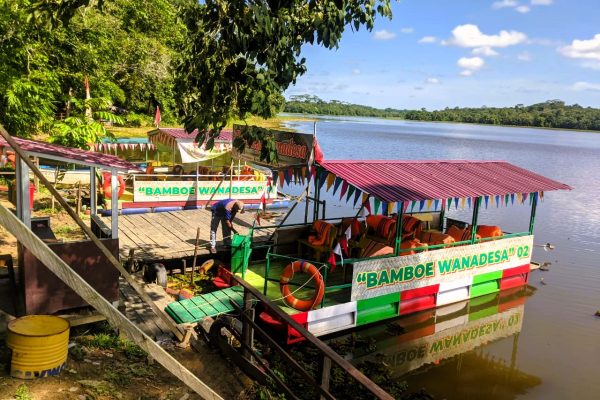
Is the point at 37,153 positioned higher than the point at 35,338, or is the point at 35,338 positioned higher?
the point at 37,153

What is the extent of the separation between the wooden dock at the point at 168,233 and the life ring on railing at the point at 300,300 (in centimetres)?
344

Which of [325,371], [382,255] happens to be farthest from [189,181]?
[325,371]

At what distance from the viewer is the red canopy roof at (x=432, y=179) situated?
930cm

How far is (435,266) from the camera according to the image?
10.6m

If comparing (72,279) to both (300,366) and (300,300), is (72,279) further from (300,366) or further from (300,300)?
(300,300)

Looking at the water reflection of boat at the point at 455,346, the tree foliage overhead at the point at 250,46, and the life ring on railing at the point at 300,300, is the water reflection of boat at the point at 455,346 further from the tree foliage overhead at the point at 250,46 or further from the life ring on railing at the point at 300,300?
the tree foliage overhead at the point at 250,46

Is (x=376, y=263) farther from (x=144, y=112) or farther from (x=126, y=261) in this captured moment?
(x=144, y=112)

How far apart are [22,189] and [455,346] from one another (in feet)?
30.5

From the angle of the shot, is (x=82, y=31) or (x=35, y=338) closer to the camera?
(x=35, y=338)

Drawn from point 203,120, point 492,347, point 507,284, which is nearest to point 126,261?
point 203,120

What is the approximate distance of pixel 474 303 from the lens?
41.2 feet

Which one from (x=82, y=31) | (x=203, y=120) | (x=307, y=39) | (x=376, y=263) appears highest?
(x=82, y=31)

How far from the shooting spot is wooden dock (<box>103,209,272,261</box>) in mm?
11516

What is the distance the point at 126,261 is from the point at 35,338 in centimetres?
526
